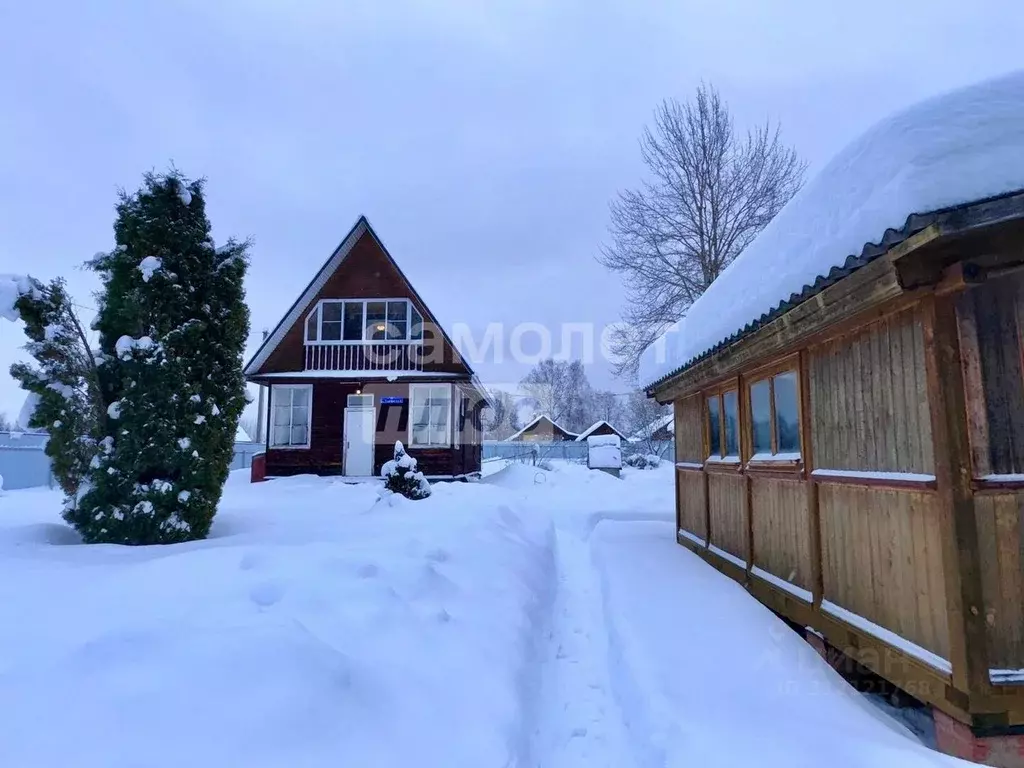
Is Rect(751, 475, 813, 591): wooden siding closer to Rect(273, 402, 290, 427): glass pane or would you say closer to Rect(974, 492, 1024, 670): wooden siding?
Rect(974, 492, 1024, 670): wooden siding

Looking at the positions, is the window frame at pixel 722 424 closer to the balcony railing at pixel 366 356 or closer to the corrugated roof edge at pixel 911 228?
the corrugated roof edge at pixel 911 228

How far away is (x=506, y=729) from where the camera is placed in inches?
126

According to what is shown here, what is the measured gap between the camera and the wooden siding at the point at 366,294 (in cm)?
1769

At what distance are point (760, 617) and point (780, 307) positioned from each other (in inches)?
109

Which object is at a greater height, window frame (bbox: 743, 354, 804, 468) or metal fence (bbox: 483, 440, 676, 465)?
window frame (bbox: 743, 354, 804, 468)

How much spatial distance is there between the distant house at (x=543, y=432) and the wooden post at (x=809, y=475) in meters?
58.0

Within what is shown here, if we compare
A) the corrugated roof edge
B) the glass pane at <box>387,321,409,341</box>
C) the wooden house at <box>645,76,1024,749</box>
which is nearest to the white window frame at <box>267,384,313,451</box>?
the glass pane at <box>387,321,409,341</box>

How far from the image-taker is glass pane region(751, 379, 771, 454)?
5699 millimetres

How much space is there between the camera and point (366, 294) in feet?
59.1

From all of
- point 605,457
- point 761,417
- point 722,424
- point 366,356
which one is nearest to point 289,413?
point 366,356

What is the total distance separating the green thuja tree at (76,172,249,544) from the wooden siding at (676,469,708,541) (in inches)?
254

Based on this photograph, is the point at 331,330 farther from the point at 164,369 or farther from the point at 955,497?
the point at 955,497

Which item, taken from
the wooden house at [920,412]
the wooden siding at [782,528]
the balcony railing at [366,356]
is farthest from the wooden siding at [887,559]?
the balcony railing at [366,356]

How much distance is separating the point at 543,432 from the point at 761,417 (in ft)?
192
